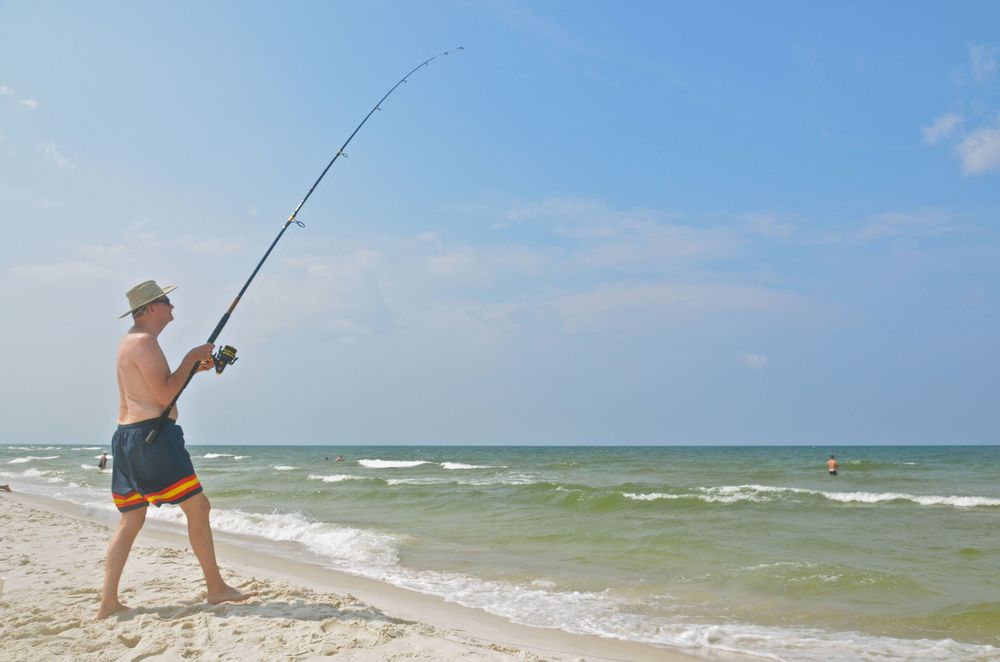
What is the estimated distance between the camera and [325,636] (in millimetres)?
3467

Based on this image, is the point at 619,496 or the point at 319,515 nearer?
the point at 319,515

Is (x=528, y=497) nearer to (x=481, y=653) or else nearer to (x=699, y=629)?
(x=699, y=629)

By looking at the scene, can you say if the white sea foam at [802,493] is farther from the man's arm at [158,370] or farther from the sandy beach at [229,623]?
the man's arm at [158,370]

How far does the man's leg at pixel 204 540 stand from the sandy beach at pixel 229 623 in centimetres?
8

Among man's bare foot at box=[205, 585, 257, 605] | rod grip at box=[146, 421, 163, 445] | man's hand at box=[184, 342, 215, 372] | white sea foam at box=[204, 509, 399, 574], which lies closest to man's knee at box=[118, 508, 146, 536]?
rod grip at box=[146, 421, 163, 445]

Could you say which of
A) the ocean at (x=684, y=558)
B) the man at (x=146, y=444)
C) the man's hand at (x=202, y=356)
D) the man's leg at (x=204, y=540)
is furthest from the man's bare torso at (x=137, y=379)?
the ocean at (x=684, y=558)

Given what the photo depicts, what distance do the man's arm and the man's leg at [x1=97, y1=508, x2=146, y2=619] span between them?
2.00 ft

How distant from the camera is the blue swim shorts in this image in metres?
3.51

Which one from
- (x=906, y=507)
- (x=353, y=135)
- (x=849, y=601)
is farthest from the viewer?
(x=906, y=507)

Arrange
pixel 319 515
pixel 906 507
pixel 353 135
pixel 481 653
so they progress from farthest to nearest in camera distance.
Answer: pixel 906 507, pixel 319 515, pixel 353 135, pixel 481 653

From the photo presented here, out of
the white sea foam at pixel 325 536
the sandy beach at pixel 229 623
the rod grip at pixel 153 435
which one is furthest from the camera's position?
the white sea foam at pixel 325 536

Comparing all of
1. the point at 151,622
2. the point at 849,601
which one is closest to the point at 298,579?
the point at 151,622

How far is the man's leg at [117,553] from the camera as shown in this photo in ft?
11.9

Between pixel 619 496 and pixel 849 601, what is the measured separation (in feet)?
30.5
